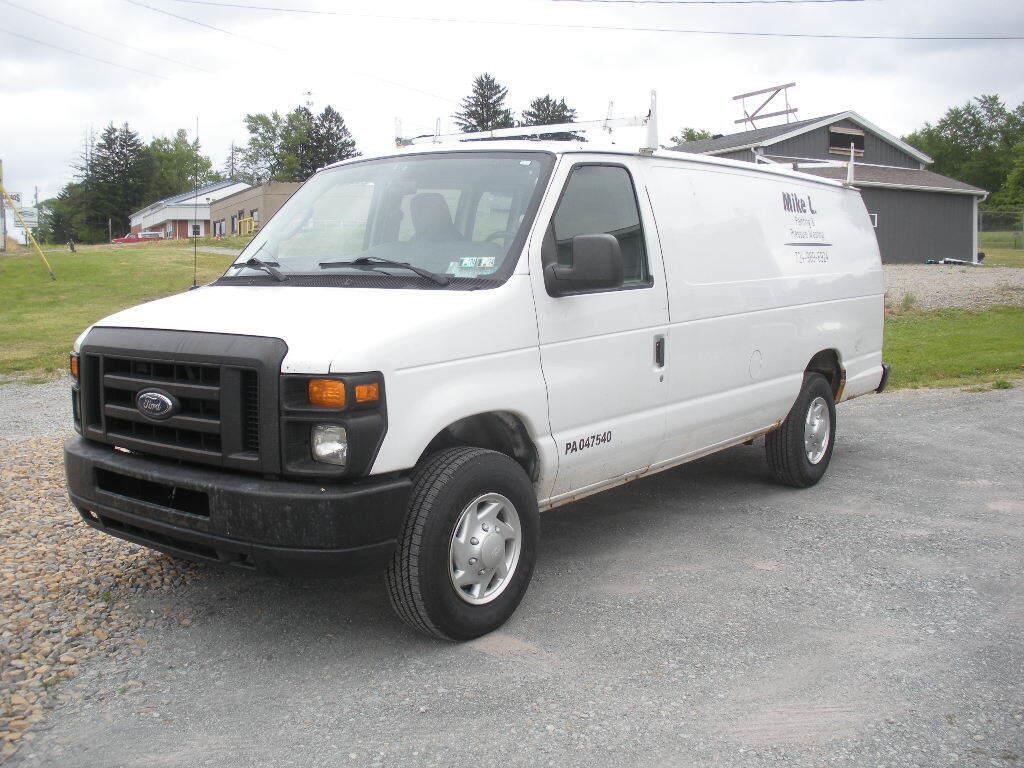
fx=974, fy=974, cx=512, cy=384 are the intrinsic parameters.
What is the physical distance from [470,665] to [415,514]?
70 centimetres

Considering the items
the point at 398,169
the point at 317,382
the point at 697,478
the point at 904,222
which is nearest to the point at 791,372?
the point at 697,478

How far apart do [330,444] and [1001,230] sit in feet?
194

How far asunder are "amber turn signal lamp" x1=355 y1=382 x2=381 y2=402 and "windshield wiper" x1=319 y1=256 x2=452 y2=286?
808mm

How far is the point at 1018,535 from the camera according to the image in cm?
598

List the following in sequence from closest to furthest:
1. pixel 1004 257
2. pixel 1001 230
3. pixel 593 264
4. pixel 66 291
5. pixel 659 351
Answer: pixel 593 264
pixel 659 351
pixel 66 291
pixel 1004 257
pixel 1001 230

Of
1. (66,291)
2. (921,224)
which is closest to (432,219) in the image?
(66,291)

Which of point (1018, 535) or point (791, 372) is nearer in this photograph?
point (1018, 535)

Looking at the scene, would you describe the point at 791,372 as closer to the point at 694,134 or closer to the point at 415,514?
the point at 415,514

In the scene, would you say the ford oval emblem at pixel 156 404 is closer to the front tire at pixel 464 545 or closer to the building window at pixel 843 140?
the front tire at pixel 464 545

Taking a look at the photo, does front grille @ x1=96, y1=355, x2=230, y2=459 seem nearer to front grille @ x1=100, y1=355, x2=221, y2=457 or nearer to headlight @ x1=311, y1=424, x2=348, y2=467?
front grille @ x1=100, y1=355, x2=221, y2=457

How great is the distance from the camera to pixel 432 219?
4.82 metres

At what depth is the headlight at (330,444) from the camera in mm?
3693

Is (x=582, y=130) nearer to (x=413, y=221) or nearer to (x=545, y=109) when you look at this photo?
(x=413, y=221)

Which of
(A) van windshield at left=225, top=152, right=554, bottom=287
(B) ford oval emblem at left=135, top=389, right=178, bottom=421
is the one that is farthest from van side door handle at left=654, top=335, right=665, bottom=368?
(B) ford oval emblem at left=135, top=389, right=178, bottom=421
